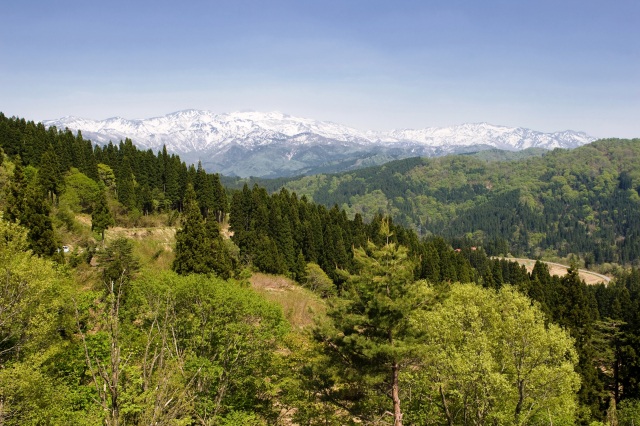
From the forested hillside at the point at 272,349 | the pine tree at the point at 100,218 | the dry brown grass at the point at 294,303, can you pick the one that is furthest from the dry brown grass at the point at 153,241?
the forested hillside at the point at 272,349

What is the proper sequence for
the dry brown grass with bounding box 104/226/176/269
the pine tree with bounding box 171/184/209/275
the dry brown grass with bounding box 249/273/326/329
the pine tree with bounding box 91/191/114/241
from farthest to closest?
the pine tree with bounding box 91/191/114/241 → the dry brown grass with bounding box 104/226/176/269 → the pine tree with bounding box 171/184/209/275 → the dry brown grass with bounding box 249/273/326/329

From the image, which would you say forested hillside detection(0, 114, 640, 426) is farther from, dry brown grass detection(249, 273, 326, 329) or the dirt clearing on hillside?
the dirt clearing on hillside

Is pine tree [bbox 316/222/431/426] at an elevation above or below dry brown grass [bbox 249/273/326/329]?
above

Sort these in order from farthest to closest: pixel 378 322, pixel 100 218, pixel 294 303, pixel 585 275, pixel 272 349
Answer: pixel 585 275, pixel 100 218, pixel 294 303, pixel 272 349, pixel 378 322

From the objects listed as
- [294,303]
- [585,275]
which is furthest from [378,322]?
[585,275]

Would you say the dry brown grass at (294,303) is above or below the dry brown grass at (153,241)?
below

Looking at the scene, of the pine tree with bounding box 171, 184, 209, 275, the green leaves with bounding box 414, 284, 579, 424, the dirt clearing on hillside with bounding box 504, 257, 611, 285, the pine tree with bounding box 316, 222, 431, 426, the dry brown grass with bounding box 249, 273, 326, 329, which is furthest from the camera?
the dirt clearing on hillside with bounding box 504, 257, 611, 285

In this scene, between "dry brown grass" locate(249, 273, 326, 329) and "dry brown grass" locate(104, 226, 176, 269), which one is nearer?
"dry brown grass" locate(249, 273, 326, 329)

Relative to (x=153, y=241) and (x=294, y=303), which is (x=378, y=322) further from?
(x=153, y=241)

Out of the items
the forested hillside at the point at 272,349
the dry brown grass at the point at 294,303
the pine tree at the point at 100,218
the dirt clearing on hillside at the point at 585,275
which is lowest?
the dirt clearing on hillside at the point at 585,275

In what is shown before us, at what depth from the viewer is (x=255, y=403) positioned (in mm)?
22516

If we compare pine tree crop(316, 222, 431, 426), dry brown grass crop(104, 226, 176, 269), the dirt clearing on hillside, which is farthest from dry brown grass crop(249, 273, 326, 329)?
the dirt clearing on hillside

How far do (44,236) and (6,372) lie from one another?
17.9 m

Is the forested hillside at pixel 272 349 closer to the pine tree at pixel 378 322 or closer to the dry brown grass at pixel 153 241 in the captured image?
the pine tree at pixel 378 322
